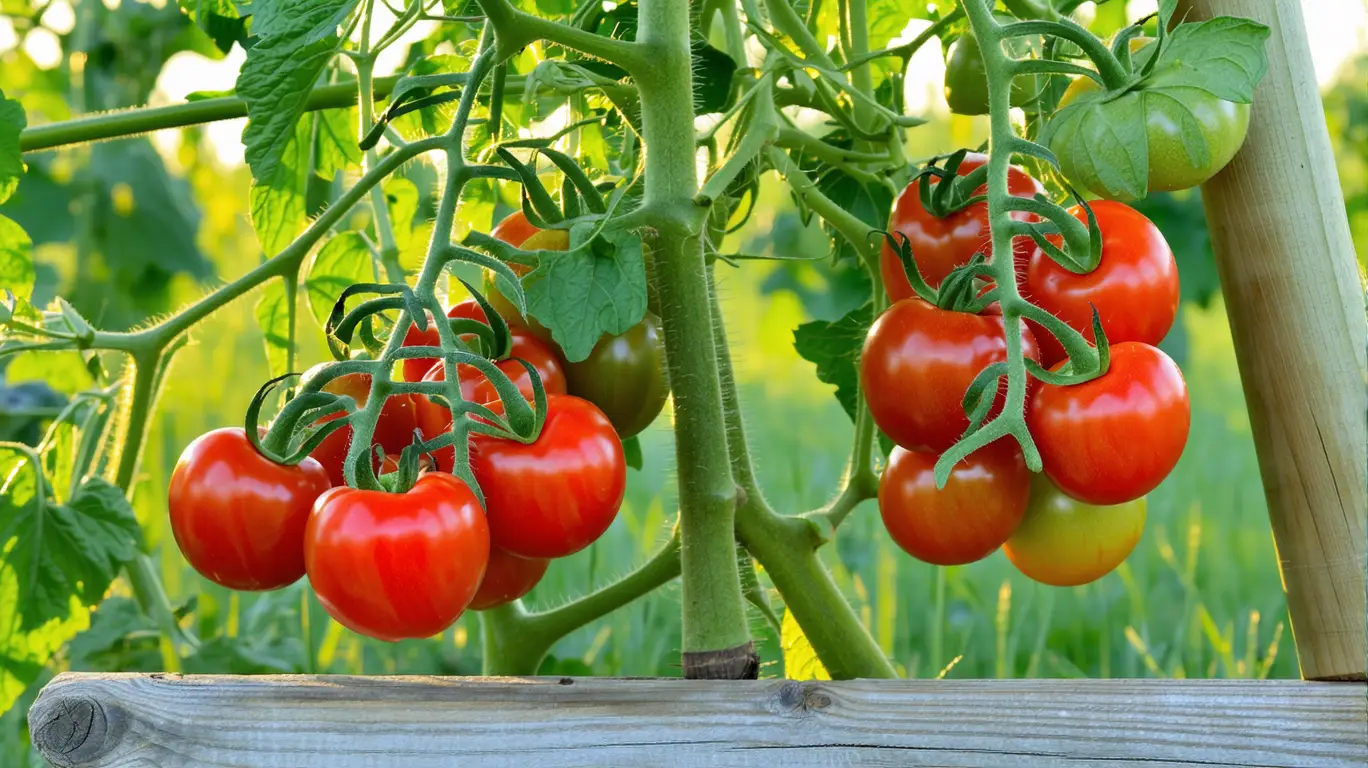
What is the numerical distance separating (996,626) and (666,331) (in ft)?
4.71

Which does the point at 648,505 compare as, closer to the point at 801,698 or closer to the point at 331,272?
the point at 331,272

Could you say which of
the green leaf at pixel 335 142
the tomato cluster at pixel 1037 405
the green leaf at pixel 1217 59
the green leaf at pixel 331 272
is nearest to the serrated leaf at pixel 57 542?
the green leaf at pixel 331 272

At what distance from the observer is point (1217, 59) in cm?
90

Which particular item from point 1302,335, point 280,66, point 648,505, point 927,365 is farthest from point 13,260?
point 648,505

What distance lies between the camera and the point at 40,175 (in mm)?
3064

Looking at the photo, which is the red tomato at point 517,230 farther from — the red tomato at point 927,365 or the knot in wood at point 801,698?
the knot in wood at point 801,698

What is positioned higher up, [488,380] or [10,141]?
[10,141]

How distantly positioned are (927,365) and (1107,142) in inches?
8.0

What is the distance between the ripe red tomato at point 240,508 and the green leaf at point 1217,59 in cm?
66

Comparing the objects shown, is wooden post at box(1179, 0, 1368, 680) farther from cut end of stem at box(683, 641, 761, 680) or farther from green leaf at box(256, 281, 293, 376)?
green leaf at box(256, 281, 293, 376)

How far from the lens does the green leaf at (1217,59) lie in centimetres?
89

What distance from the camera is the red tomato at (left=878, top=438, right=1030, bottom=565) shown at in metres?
0.98

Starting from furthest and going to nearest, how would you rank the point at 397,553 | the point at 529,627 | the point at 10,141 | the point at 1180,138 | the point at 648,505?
1. the point at 648,505
2. the point at 529,627
3. the point at 10,141
4. the point at 1180,138
5. the point at 397,553

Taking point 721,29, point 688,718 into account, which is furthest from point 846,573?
→ point 688,718
